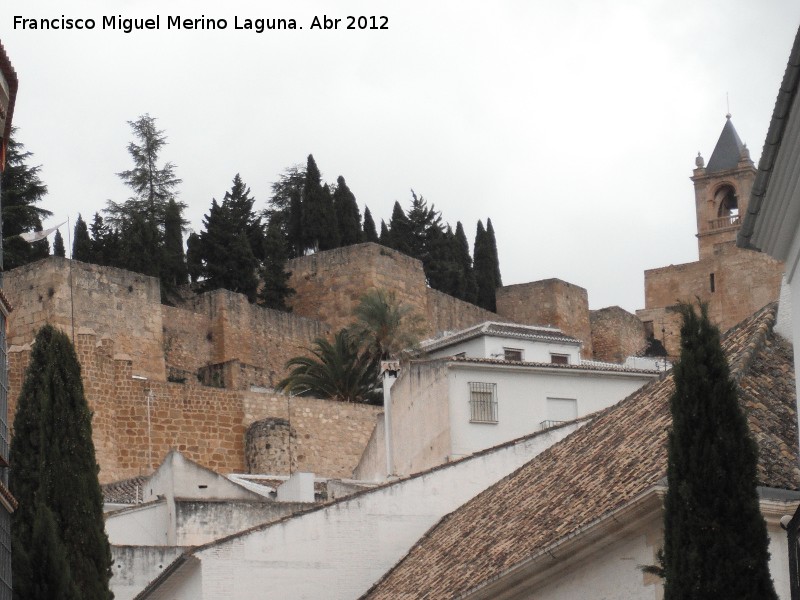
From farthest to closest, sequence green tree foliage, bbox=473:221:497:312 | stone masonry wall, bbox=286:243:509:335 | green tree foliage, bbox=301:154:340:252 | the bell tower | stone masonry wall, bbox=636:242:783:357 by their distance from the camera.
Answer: the bell tower → green tree foliage, bbox=473:221:497:312 → stone masonry wall, bbox=636:242:783:357 → green tree foliage, bbox=301:154:340:252 → stone masonry wall, bbox=286:243:509:335

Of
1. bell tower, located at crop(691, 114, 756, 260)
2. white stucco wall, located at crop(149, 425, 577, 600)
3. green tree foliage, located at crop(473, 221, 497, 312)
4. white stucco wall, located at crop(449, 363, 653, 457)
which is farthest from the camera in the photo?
bell tower, located at crop(691, 114, 756, 260)

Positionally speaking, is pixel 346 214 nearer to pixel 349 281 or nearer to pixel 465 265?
pixel 465 265

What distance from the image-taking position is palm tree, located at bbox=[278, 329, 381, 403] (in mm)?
46000

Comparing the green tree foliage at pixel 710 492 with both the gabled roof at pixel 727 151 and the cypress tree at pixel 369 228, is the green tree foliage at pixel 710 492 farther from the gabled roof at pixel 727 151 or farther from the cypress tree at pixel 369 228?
the gabled roof at pixel 727 151

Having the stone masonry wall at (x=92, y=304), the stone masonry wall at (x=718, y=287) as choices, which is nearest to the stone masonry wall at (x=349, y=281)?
the stone masonry wall at (x=92, y=304)

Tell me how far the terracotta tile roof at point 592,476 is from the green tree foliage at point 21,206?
2845 cm

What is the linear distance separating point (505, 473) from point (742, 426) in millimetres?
11669

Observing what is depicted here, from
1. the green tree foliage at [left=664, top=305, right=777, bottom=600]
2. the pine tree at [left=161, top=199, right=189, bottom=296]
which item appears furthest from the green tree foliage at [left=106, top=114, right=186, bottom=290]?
the green tree foliage at [left=664, top=305, right=777, bottom=600]

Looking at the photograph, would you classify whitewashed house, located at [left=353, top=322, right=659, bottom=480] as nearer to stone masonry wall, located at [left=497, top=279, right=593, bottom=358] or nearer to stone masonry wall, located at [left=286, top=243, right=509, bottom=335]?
stone masonry wall, located at [left=286, top=243, right=509, bottom=335]

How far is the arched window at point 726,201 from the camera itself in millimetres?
72000

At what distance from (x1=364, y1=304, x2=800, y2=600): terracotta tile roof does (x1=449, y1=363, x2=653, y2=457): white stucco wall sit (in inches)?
301

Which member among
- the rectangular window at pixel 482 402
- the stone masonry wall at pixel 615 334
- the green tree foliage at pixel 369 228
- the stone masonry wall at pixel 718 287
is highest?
the green tree foliage at pixel 369 228

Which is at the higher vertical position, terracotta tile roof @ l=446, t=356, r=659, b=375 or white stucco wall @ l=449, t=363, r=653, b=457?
terracotta tile roof @ l=446, t=356, r=659, b=375

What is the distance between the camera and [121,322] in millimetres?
45938
